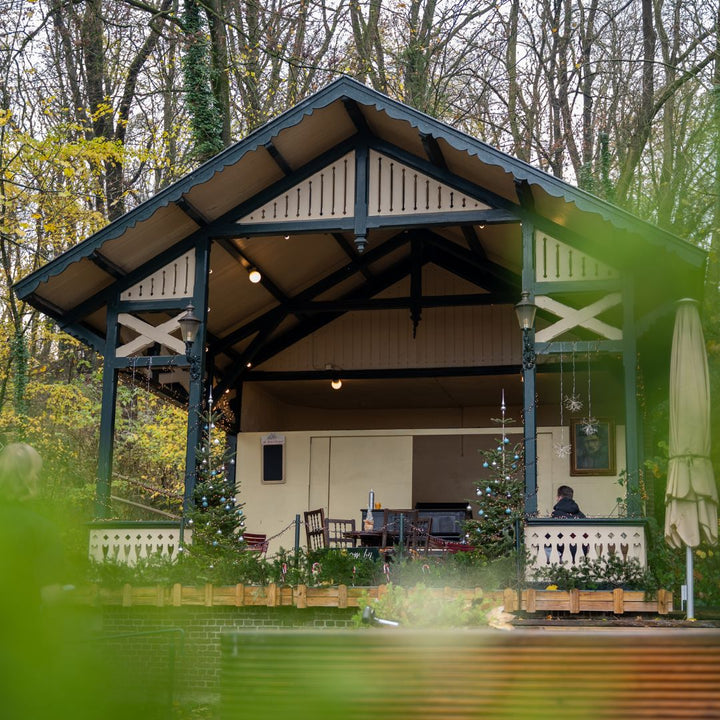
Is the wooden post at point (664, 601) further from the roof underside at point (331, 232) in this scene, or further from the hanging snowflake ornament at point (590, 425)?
the hanging snowflake ornament at point (590, 425)

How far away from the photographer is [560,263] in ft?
37.5

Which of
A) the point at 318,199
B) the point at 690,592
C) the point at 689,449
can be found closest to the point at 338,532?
the point at 318,199

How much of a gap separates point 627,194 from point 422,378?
8.95 metres

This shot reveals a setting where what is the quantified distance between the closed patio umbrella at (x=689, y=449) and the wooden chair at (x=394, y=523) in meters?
3.28

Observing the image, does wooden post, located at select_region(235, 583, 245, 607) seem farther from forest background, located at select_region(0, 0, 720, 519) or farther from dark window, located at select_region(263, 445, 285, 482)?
forest background, located at select_region(0, 0, 720, 519)

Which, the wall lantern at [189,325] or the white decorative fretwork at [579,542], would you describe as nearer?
the white decorative fretwork at [579,542]

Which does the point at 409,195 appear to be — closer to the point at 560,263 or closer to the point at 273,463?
the point at 560,263

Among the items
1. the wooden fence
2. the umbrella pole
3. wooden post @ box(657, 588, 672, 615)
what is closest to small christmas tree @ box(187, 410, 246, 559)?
the wooden fence

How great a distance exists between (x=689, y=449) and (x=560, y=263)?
2935 mm

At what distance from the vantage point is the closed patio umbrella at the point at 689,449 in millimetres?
9070

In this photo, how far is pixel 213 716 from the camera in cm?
885

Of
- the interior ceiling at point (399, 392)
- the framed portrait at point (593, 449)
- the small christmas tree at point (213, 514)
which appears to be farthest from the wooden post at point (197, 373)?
the framed portrait at point (593, 449)

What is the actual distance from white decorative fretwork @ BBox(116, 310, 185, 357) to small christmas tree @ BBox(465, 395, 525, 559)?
3.88m

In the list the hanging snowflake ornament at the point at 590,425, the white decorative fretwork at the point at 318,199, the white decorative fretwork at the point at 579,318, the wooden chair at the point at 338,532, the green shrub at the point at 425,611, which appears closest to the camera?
the green shrub at the point at 425,611
